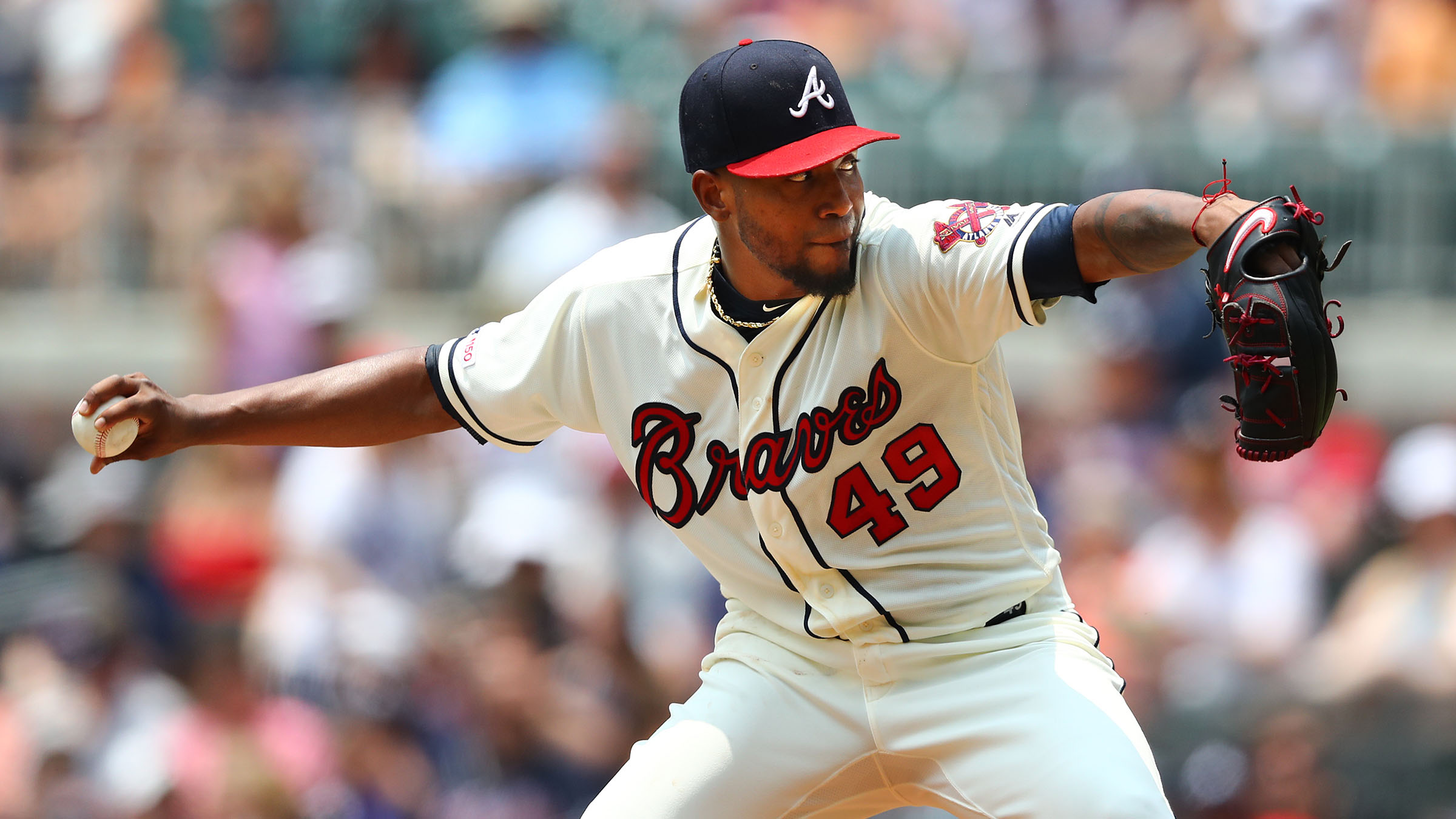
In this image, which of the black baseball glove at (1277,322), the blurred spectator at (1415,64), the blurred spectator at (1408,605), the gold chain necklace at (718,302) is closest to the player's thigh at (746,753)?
the gold chain necklace at (718,302)

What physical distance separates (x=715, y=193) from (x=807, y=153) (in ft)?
0.95

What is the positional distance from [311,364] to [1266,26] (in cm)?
506

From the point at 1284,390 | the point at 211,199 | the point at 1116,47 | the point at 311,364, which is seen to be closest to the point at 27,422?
the point at 211,199

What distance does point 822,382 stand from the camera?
338 centimetres

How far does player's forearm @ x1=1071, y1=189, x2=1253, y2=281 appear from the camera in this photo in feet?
9.42

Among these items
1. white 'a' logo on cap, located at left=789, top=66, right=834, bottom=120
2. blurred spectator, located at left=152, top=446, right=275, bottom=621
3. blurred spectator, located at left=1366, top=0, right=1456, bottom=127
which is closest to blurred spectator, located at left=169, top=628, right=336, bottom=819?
blurred spectator, located at left=152, top=446, right=275, bottom=621

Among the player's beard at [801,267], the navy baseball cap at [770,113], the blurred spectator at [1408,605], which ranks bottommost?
the blurred spectator at [1408,605]

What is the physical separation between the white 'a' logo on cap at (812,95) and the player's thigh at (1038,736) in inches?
46.0

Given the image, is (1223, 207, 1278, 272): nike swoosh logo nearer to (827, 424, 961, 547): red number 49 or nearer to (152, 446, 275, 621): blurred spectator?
(827, 424, 961, 547): red number 49

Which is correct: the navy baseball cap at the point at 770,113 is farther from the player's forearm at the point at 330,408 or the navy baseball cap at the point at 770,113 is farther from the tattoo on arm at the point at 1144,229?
the player's forearm at the point at 330,408

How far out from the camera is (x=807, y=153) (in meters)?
3.23

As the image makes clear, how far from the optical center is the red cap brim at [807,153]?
126 inches

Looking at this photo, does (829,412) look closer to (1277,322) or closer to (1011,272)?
(1011,272)

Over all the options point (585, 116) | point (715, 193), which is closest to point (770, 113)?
point (715, 193)
